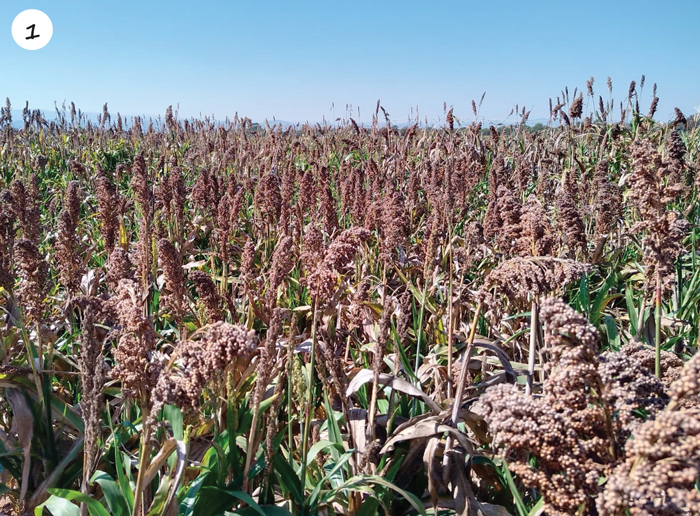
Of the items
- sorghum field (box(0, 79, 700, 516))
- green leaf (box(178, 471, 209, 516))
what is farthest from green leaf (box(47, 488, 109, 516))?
green leaf (box(178, 471, 209, 516))

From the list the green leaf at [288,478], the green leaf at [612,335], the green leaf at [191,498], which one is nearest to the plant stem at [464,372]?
the green leaf at [288,478]

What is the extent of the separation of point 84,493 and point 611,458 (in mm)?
1471

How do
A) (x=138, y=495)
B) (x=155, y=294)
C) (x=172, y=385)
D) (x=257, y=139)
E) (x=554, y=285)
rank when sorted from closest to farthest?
A: (x=172, y=385) → (x=138, y=495) → (x=554, y=285) → (x=155, y=294) → (x=257, y=139)

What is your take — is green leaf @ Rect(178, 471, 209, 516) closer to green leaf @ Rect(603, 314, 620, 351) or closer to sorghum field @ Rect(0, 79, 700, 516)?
sorghum field @ Rect(0, 79, 700, 516)

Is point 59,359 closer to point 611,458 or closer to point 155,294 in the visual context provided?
point 155,294

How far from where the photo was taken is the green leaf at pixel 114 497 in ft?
5.40

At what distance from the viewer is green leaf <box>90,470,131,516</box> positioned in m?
1.64

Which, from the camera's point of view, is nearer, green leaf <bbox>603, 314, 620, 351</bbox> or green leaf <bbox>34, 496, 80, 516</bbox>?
green leaf <bbox>34, 496, 80, 516</bbox>

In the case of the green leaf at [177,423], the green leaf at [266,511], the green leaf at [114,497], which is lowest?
the green leaf at [266,511]

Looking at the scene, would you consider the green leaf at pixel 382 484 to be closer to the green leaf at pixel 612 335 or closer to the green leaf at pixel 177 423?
the green leaf at pixel 177 423

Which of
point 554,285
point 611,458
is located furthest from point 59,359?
point 611,458

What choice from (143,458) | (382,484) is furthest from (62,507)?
(382,484)

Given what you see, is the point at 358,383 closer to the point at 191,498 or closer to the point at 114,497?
the point at 191,498

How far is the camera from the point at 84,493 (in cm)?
160
